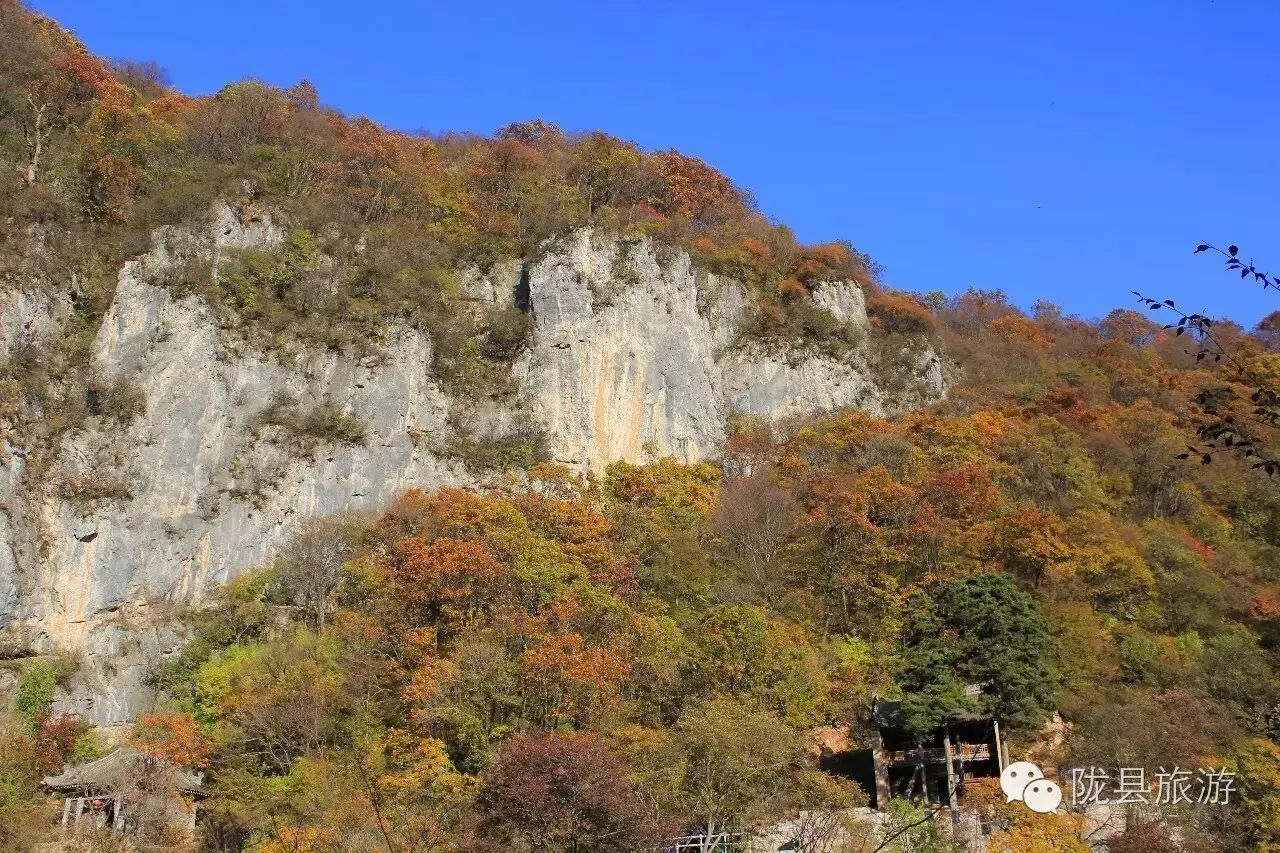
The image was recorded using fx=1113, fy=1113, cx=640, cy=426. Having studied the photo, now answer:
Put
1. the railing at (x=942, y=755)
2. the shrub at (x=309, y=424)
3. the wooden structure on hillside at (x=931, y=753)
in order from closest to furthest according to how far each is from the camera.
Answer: the wooden structure on hillside at (x=931, y=753) → the railing at (x=942, y=755) → the shrub at (x=309, y=424)

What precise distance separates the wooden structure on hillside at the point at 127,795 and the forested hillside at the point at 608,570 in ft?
1.19

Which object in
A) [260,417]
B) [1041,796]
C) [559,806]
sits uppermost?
[260,417]

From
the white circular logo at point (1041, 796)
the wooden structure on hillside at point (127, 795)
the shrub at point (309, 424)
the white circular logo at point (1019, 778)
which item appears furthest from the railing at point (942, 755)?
the shrub at point (309, 424)

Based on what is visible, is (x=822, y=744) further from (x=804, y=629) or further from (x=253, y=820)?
(x=253, y=820)

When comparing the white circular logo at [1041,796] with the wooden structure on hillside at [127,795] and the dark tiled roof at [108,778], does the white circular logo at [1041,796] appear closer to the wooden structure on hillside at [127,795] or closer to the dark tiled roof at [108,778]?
the wooden structure on hillside at [127,795]

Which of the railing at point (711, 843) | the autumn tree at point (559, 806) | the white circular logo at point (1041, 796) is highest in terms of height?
the white circular logo at point (1041, 796)

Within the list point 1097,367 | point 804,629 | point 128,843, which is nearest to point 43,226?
point 128,843

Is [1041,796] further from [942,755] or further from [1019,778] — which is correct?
A: [942,755]

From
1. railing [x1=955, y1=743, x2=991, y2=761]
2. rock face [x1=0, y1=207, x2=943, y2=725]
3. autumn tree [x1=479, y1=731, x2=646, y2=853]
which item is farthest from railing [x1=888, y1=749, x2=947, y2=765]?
rock face [x1=0, y1=207, x2=943, y2=725]

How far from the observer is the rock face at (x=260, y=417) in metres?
31.0

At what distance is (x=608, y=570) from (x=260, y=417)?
1383 cm

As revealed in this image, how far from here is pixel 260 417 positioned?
3528 cm

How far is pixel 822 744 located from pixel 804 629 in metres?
3.67

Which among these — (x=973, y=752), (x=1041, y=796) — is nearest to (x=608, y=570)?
(x=973, y=752)
